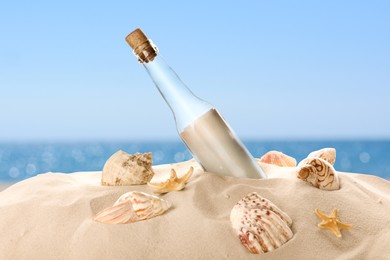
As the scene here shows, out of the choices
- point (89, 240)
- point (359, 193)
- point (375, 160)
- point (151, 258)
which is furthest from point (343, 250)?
point (375, 160)

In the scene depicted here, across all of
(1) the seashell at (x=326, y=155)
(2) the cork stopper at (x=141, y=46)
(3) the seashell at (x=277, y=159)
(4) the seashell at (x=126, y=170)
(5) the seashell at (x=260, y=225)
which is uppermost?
(2) the cork stopper at (x=141, y=46)

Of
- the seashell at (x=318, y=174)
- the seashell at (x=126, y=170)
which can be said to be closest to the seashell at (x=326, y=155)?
the seashell at (x=318, y=174)

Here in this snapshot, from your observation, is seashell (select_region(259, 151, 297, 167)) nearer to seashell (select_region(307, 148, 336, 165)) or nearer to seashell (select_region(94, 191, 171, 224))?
seashell (select_region(307, 148, 336, 165))

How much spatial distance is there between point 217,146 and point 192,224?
1.06 ft

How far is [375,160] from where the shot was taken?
1602 cm

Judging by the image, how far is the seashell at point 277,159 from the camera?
80.3 inches

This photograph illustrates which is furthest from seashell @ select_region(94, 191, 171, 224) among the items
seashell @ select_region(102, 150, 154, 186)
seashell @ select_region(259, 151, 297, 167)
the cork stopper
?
seashell @ select_region(259, 151, 297, 167)

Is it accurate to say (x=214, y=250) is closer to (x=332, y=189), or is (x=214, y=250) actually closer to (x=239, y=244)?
(x=239, y=244)

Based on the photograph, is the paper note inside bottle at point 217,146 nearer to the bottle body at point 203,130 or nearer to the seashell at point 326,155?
the bottle body at point 203,130

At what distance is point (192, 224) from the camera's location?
1360 mm

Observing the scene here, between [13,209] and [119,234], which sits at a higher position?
[13,209]

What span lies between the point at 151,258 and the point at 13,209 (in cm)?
61

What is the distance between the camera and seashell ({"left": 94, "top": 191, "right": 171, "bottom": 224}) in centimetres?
139

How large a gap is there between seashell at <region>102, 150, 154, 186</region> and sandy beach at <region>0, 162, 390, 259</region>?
0.16 ft
